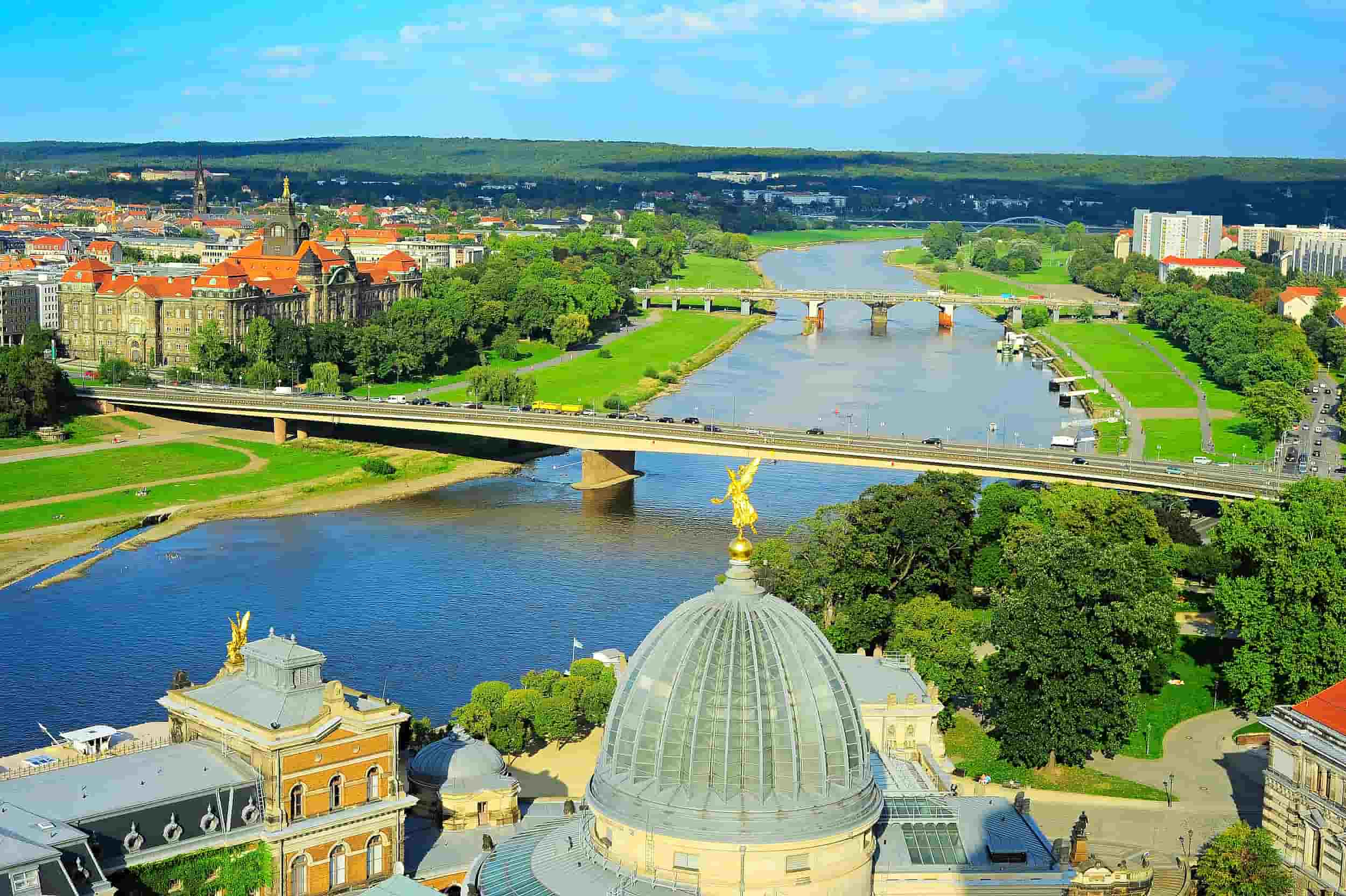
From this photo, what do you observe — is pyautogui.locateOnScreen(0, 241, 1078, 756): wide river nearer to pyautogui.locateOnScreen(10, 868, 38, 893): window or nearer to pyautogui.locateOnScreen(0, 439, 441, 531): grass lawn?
pyautogui.locateOnScreen(0, 439, 441, 531): grass lawn

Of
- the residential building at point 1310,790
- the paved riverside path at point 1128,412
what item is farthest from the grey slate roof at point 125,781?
the paved riverside path at point 1128,412

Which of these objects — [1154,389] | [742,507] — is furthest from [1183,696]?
[1154,389]

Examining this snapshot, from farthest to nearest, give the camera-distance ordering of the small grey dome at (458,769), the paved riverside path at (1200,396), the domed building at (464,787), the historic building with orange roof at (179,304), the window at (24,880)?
the historic building with orange roof at (179,304) → the paved riverside path at (1200,396) → the small grey dome at (458,769) → the domed building at (464,787) → the window at (24,880)

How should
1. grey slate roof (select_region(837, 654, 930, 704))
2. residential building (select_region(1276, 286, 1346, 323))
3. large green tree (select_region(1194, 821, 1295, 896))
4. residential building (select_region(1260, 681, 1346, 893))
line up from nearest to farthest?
large green tree (select_region(1194, 821, 1295, 896)), residential building (select_region(1260, 681, 1346, 893)), grey slate roof (select_region(837, 654, 930, 704)), residential building (select_region(1276, 286, 1346, 323))

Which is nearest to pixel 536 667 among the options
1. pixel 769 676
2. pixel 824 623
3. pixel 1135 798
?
pixel 824 623

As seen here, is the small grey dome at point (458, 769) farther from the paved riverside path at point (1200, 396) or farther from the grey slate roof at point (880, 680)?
the paved riverside path at point (1200, 396)

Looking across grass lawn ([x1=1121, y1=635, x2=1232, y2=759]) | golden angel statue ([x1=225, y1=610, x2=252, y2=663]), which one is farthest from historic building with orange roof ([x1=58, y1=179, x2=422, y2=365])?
golden angel statue ([x1=225, y1=610, x2=252, y2=663])

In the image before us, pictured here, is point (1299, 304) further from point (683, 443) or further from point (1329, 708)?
point (1329, 708)
